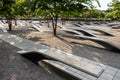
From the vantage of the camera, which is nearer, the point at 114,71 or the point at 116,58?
Result: the point at 114,71

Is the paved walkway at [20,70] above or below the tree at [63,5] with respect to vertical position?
below

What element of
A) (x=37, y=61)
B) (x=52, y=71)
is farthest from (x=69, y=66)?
(x=37, y=61)

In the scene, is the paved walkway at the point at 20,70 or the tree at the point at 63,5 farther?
the tree at the point at 63,5

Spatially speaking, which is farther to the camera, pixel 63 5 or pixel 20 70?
pixel 63 5

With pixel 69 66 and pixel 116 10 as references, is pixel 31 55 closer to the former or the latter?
pixel 69 66

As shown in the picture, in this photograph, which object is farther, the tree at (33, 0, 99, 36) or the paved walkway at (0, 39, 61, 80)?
the tree at (33, 0, 99, 36)

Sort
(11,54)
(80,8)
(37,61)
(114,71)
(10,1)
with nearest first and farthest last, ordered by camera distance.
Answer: (114,71), (37,61), (11,54), (10,1), (80,8)

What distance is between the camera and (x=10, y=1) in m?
14.5

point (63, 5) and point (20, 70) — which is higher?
point (63, 5)

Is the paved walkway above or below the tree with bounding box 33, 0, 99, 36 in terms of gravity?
below

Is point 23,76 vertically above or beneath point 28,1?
beneath

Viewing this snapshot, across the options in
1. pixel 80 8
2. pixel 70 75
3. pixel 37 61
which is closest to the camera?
pixel 70 75

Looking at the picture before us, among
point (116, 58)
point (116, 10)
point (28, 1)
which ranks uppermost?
point (28, 1)

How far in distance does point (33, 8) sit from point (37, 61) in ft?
29.6
